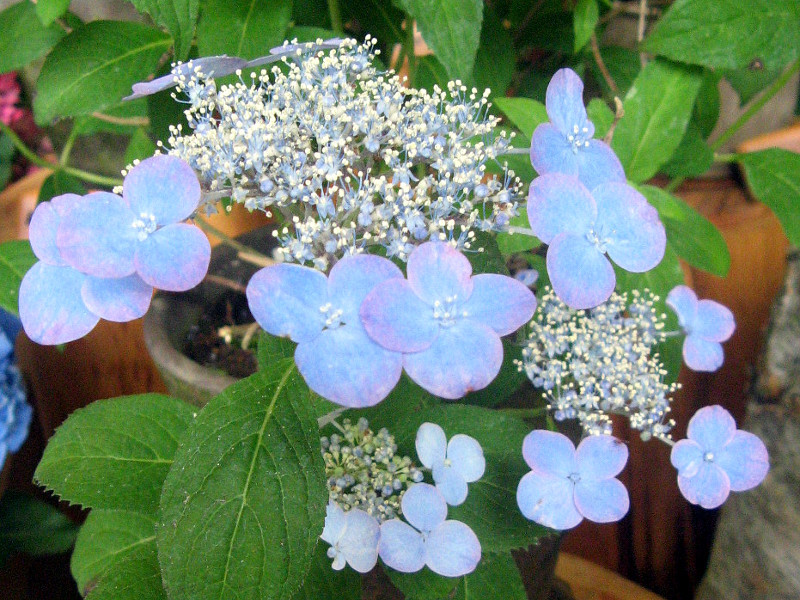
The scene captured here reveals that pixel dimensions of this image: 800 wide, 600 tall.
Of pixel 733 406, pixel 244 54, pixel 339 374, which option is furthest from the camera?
pixel 733 406

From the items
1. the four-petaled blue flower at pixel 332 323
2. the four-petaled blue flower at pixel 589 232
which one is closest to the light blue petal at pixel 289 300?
the four-petaled blue flower at pixel 332 323

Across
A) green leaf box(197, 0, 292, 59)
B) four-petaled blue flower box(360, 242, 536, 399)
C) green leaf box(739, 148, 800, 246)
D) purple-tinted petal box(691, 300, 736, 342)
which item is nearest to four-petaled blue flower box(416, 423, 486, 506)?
four-petaled blue flower box(360, 242, 536, 399)

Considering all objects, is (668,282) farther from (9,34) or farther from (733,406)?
(9,34)

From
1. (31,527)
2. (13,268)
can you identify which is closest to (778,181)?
(13,268)

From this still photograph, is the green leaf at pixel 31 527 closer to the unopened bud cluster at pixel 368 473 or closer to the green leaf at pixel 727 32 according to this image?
the unopened bud cluster at pixel 368 473

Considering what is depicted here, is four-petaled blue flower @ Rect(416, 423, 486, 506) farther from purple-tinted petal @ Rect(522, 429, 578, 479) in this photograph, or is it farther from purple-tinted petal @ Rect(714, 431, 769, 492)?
purple-tinted petal @ Rect(714, 431, 769, 492)

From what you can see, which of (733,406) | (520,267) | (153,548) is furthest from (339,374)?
(733,406)
